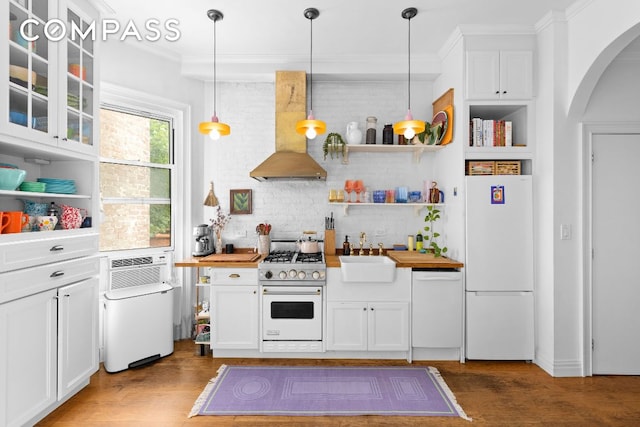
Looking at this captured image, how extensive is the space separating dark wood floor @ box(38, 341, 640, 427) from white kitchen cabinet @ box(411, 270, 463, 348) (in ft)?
0.77

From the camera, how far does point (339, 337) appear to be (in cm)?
320

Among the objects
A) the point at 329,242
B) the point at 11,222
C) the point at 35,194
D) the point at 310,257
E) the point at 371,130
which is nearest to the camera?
the point at 11,222

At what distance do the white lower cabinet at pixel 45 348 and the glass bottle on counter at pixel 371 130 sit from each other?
2.96 metres

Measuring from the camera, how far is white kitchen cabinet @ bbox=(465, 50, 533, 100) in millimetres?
3148

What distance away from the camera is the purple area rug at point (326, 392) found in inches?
95.0

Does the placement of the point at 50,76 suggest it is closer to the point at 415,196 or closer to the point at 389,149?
the point at 389,149

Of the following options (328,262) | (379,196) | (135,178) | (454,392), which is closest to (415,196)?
(379,196)

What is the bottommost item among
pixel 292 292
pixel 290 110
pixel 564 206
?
pixel 292 292

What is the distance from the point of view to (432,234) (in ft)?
12.7

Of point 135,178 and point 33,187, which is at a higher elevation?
point 135,178

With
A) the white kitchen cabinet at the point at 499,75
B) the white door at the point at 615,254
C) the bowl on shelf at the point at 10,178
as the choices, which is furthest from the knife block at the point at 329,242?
the bowl on shelf at the point at 10,178

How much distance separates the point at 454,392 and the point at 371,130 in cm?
265

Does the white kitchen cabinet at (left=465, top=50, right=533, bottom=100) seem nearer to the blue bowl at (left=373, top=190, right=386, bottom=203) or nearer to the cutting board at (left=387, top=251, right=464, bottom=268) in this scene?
the blue bowl at (left=373, top=190, right=386, bottom=203)

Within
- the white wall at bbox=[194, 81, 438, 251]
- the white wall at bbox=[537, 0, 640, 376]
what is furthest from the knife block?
the white wall at bbox=[537, 0, 640, 376]
